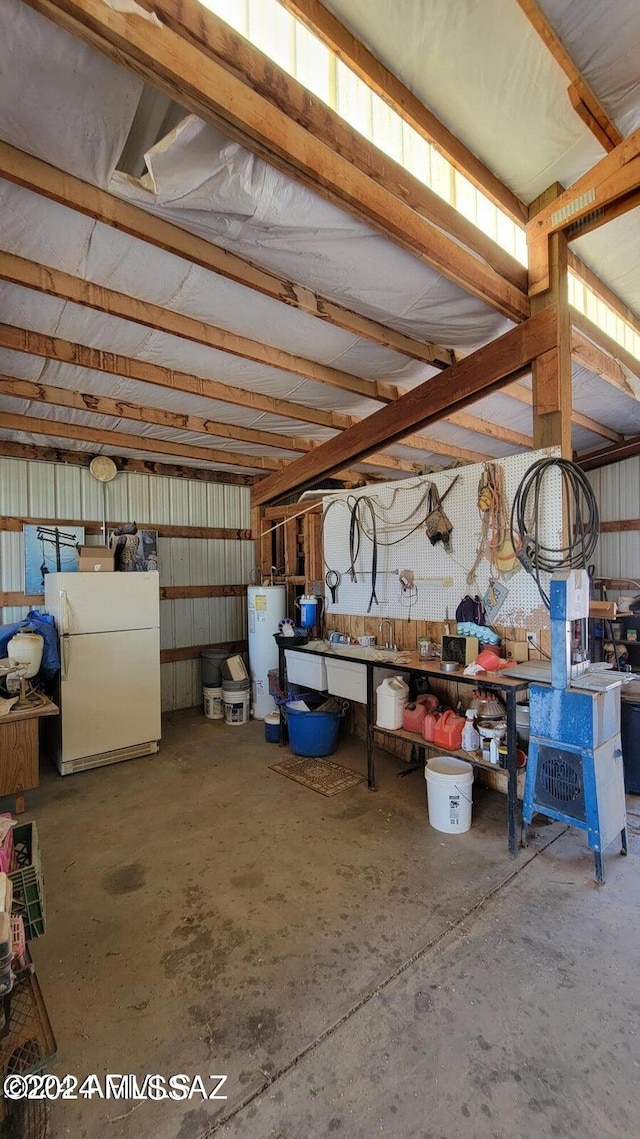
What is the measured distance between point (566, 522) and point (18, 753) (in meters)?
3.73

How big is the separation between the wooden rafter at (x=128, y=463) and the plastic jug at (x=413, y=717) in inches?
142

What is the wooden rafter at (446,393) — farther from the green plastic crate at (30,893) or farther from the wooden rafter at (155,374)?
the green plastic crate at (30,893)

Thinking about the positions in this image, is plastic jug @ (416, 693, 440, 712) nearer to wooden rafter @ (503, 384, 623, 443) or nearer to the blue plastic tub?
the blue plastic tub

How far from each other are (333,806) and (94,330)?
326cm

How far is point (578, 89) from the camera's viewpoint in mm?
1957

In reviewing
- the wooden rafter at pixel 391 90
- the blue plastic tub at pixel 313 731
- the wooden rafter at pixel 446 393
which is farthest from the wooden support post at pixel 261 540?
the wooden rafter at pixel 391 90

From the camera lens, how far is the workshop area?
1.47 meters

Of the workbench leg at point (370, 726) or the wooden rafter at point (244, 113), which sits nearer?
the wooden rafter at point (244, 113)

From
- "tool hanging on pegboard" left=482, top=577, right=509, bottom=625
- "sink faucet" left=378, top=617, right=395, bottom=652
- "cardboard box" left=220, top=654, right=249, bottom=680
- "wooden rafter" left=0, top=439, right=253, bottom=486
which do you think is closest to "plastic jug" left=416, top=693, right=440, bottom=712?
"sink faucet" left=378, top=617, right=395, bottom=652

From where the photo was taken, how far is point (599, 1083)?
4.68 feet

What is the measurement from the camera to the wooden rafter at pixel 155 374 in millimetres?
2748

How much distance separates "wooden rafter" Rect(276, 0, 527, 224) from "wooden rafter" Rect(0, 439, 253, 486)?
150 inches

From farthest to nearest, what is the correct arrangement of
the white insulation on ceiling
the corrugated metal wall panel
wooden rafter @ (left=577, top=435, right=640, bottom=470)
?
the corrugated metal wall panel, wooden rafter @ (left=577, top=435, right=640, bottom=470), the white insulation on ceiling

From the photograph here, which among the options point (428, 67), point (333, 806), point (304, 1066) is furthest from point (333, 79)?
point (333, 806)
